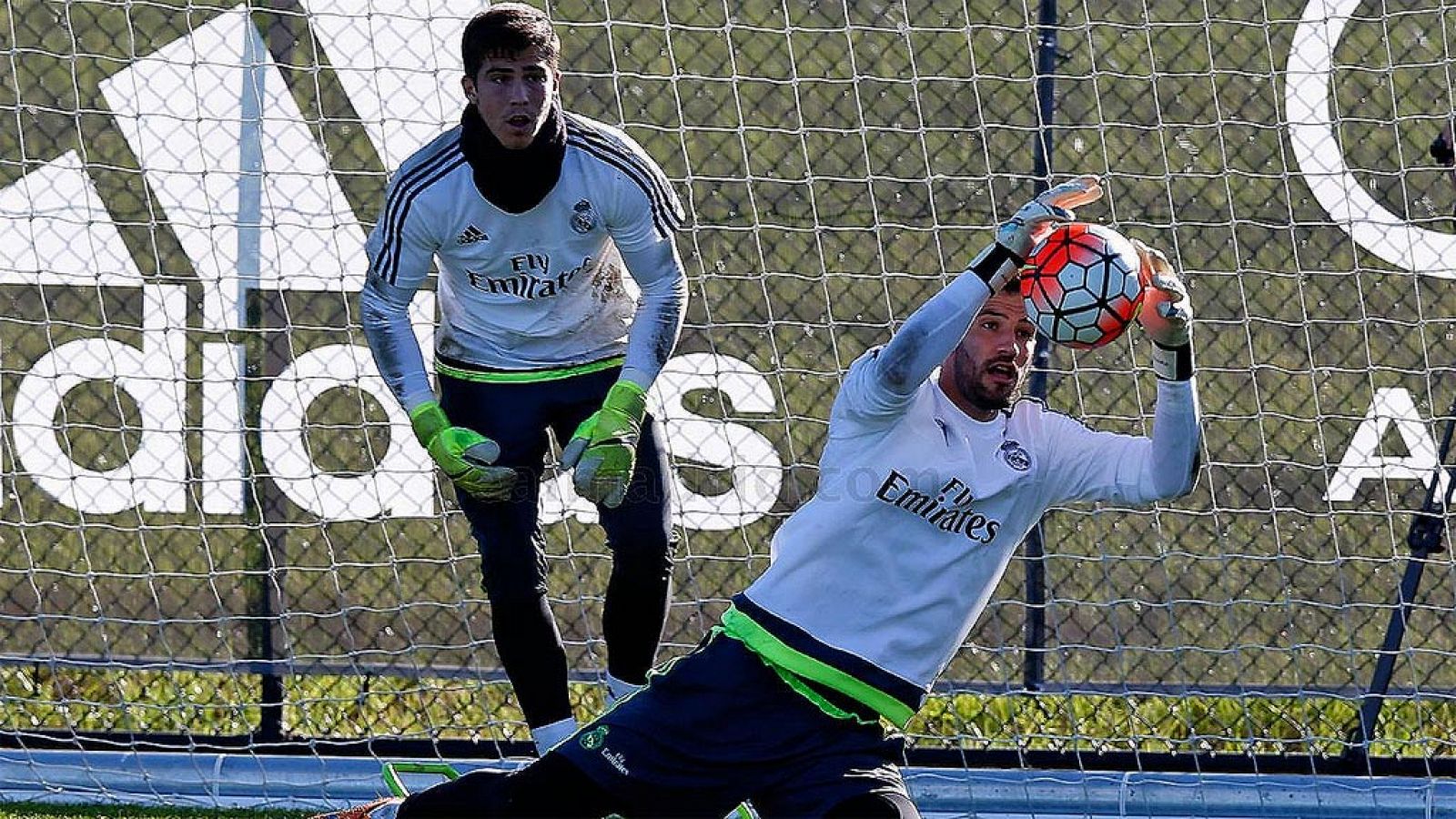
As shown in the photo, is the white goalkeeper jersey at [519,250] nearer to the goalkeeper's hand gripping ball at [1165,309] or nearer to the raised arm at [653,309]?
the raised arm at [653,309]

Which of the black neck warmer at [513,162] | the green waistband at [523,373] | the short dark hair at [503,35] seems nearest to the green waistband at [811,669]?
the green waistband at [523,373]

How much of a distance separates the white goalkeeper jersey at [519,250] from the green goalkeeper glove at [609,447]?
0.85 ft

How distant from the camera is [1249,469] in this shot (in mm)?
5832

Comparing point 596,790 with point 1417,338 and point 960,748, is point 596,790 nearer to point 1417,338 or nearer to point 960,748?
point 960,748

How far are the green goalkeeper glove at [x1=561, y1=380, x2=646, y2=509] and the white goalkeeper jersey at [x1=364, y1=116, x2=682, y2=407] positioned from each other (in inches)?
10.1

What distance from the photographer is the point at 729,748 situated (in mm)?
3598

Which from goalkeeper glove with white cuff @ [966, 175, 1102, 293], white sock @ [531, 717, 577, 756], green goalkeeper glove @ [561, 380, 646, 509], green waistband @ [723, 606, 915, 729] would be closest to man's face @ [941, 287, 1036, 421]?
goalkeeper glove with white cuff @ [966, 175, 1102, 293]

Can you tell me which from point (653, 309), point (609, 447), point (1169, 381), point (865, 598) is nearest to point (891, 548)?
point (865, 598)

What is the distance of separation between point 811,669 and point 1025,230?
940 millimetres

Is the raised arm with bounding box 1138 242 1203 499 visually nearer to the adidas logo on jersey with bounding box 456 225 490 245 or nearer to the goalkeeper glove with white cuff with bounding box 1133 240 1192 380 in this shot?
the goalkeeper glove with white cuff with bounding box 1133 240 1192 380

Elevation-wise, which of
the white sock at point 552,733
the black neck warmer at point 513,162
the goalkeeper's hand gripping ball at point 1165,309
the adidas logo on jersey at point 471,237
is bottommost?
the white sock at point 552,733

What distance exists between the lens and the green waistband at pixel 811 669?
3.60 meters

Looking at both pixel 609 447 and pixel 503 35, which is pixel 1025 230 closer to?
pixel 609 447

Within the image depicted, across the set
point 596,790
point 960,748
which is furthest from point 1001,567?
point 960,748
